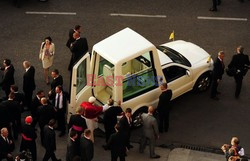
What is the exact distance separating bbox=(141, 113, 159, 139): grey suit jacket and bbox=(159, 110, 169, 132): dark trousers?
1.12 metres

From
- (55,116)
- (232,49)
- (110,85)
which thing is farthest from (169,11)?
(55,116)

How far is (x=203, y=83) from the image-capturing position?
1560 centimetres

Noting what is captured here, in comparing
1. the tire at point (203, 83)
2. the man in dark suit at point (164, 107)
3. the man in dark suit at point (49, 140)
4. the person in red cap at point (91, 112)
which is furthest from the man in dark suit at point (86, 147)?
the tire at point (203, 83)

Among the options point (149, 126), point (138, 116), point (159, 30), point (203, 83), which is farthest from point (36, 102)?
point (159, 30)

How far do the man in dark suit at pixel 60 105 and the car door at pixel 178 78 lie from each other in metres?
2.93

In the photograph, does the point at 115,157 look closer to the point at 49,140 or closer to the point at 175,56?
the point at 49,140

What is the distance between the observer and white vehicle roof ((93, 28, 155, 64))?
531 inches

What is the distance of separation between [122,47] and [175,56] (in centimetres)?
219

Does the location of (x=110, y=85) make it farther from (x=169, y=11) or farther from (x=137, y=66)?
(x=169, y=11)

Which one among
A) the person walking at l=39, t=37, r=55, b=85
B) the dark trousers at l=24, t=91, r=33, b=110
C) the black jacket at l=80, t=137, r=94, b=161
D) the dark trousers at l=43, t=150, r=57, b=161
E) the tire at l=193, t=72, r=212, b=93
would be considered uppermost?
the person walking at l=39, t=37, r=55, b=85

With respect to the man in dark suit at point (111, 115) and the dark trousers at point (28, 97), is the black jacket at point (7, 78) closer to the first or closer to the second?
the dark trousers at point (28, 97)

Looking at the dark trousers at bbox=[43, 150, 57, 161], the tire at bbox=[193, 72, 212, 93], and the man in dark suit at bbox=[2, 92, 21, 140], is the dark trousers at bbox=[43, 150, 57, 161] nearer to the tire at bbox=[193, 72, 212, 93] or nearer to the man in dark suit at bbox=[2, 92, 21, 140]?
the man in dark suit at bbox=[2, 92, 21, 140]

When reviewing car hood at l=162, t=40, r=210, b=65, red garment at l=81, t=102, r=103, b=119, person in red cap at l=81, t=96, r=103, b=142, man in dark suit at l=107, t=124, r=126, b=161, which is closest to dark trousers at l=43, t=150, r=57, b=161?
person in red cap at l=81, t=96, r=103, b=142

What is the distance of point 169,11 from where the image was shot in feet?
62.9
